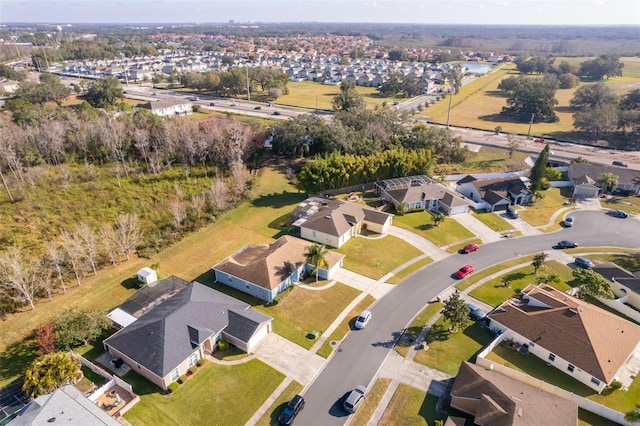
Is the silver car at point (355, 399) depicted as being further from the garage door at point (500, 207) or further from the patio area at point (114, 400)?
the garage door at point (500, 207)

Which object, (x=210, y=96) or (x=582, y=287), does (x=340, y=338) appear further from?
(x=210, y=96)

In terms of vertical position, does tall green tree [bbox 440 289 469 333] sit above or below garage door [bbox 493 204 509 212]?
above

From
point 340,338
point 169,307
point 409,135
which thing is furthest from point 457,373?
point 409,135

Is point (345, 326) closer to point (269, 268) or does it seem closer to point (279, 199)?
point (269, 268)

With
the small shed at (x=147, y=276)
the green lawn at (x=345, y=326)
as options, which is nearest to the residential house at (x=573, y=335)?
the green lawn at (x=345, y=326)

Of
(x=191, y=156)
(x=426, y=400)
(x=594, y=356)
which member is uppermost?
(x=191, y=156)

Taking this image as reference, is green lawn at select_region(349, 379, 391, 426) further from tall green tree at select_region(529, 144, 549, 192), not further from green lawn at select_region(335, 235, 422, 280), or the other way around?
tall green tree at select_region(529, 144, 549, 192)

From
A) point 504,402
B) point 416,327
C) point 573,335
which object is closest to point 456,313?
point 416,327

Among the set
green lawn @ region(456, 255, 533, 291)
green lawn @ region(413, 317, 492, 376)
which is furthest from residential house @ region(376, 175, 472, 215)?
green lawn @ region(413, 317, 492, 376)
